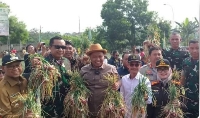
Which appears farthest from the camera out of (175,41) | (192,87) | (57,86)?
(175,41)

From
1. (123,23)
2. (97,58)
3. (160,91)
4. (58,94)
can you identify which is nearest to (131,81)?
(160,91)

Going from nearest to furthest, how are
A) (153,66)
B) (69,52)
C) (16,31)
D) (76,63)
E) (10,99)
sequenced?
(10,99) → (153,66) → (76,63) → (69,52) → (16,31)

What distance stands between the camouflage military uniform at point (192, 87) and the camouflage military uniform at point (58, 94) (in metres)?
1.80

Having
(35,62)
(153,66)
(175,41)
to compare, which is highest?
(175,41)

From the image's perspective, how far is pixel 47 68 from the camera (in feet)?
12.0

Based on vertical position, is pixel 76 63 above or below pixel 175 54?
below

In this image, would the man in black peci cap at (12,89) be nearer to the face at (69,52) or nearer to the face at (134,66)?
the face at (134,66)

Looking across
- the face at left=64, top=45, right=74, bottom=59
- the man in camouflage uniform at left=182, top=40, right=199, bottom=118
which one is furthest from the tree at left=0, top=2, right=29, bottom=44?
the man in camouflage uniform at left=182, top=40, right=199, bottom=118

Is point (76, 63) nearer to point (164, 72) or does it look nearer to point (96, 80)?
point (96, 80)

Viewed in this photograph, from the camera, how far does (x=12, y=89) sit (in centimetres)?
352

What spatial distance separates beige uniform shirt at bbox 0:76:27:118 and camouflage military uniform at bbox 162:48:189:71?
9.54 feet

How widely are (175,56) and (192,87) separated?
99 cm

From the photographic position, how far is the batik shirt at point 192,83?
457 cm

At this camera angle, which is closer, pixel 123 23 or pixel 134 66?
pixel 134 66
